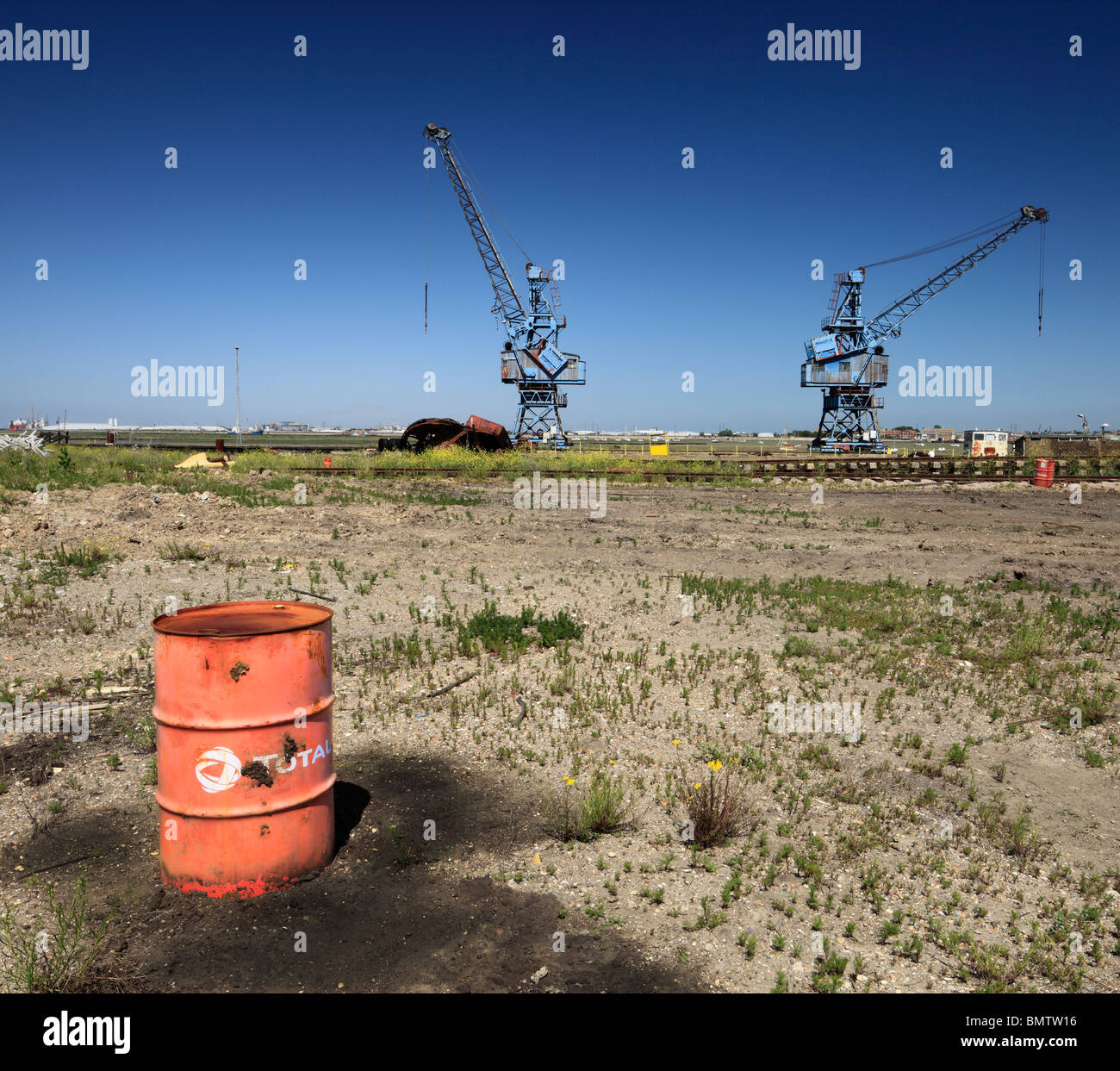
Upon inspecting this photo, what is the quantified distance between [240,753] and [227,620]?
802 millimetres

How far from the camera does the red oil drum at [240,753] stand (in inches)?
129

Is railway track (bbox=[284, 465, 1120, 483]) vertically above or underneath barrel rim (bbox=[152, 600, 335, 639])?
above

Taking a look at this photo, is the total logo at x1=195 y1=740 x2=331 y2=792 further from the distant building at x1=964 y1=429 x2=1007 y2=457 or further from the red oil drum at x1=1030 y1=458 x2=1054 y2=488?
the distant building at x1=964 y1=429 x2=1007 y2=457

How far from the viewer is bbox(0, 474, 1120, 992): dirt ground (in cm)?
314

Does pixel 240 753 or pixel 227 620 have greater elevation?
pixel 227 620

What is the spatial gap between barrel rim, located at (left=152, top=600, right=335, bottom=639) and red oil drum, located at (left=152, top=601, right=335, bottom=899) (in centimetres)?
2

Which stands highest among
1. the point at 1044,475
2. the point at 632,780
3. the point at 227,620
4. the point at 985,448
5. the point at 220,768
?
the point at 985,448

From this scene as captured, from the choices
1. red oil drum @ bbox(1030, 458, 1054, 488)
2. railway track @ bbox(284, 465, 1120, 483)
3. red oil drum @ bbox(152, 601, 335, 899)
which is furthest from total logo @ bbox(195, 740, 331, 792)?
red oil drum @ bbox(1030, 458, 1054, 488)

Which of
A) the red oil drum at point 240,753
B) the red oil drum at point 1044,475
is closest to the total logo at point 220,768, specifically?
the red oil drum at point 240,753

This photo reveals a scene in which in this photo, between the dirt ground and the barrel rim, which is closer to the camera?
the dirt ground

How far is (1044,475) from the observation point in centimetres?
2252

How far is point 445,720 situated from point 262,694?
2473 millimetres

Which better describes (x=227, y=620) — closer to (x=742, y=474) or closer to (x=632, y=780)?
(x=632, y=780)

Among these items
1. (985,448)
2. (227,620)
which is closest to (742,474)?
(227,620)
